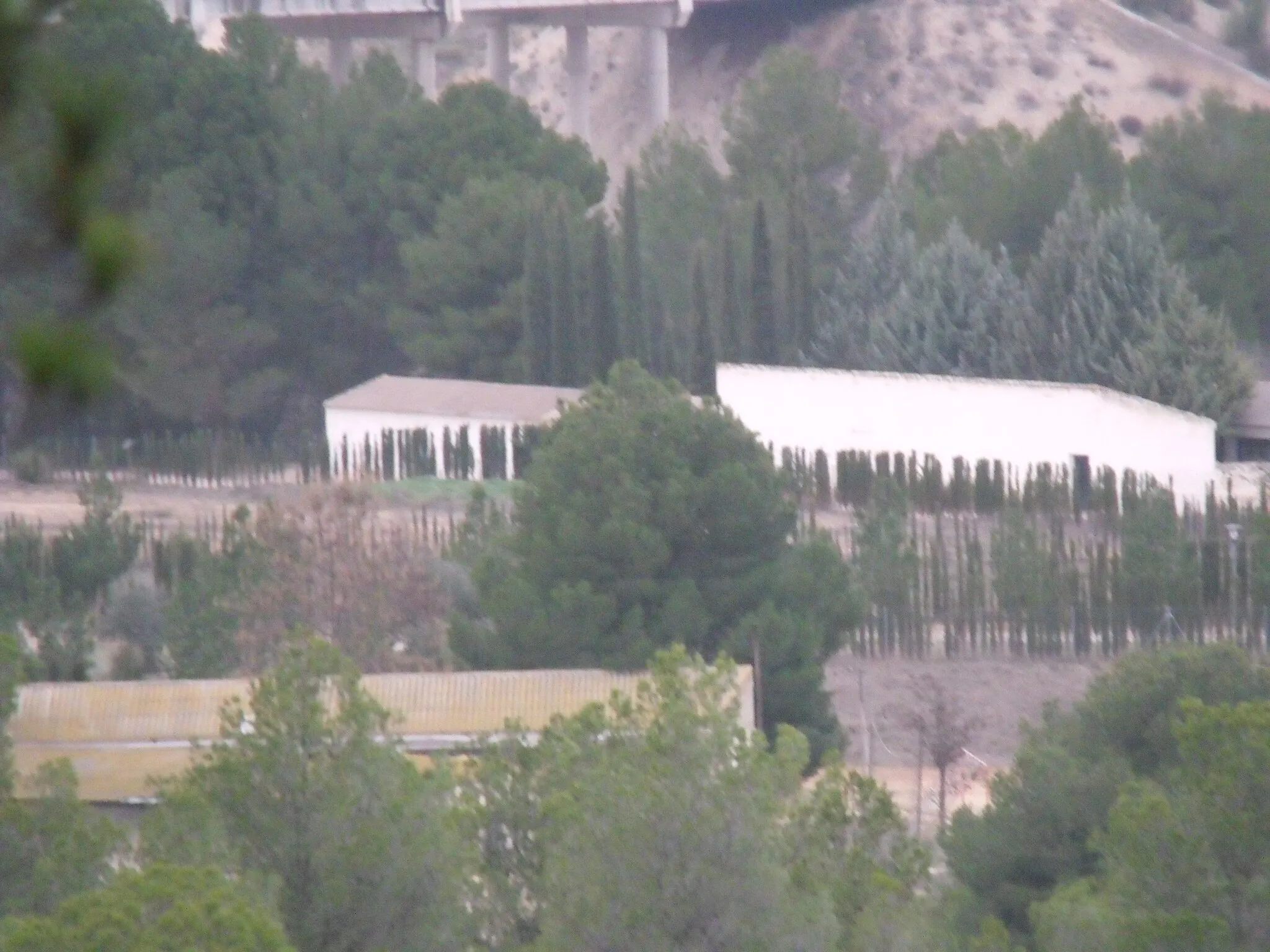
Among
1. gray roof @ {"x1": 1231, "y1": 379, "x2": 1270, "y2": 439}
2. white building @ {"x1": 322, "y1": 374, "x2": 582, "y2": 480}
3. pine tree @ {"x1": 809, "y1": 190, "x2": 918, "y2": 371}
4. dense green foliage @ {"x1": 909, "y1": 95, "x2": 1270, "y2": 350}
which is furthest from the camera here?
dense green foliage @ {"x1": 909, "y1": 95, "x2": 1270, "y2": 350}

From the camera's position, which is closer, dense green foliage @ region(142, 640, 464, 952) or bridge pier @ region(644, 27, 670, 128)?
dense green foliage @ region(142, 640, 464, 952)

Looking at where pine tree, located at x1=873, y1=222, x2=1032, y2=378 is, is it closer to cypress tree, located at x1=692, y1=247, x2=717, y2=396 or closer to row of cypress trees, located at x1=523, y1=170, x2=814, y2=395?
row of cypress trees, located at x1=523, y1=170, x2=814, y2=395

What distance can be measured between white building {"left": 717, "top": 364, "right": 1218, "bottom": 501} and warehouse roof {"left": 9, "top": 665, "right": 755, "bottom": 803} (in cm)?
1304

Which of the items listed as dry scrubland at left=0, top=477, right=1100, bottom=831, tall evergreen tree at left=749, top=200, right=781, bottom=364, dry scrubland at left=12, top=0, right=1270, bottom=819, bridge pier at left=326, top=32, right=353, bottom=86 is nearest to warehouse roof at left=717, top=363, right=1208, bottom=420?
tall evergreen tree at left=749, top=200, right=781, bottom=364

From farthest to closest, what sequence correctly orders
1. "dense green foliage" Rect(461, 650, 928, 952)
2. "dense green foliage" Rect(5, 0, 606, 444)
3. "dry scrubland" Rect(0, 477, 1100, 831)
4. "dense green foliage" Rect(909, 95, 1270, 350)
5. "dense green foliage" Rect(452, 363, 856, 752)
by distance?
"dense green foliage" Rect(909, 95, 1270, 350) < "dense green foliage" Rect(5, 0, 606, 444) < "dry scrubland" Rect(0, 477, 1100, 831) < "dense green foliage" Rect(452, 363, 856, 752) < "dense green foliage" Rect(461, 650, 928, 952)

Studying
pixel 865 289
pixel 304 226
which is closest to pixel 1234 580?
pixel 865 289

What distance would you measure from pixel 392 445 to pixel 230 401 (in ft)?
20.0

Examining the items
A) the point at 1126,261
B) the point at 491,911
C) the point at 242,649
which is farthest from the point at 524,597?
the point at 1126,261

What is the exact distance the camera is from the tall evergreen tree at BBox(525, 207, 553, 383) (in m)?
38.1

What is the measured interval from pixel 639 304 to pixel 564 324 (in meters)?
1.86

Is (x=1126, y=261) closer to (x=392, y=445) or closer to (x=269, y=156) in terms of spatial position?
(x=392, y=445)

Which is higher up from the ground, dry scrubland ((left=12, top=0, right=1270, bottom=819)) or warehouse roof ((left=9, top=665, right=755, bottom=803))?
dry scrubland ((left=12, top=0, right=1270, bottom=819))

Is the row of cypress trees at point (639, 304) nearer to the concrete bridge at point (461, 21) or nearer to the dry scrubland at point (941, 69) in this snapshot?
the concrete bridge at point (461, 21)

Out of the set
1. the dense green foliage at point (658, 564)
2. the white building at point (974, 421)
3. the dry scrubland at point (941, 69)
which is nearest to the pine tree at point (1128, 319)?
the white building at point (974, 421)
